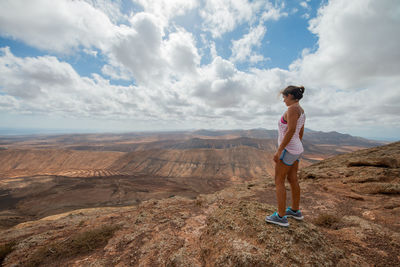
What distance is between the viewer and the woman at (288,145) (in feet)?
9.32

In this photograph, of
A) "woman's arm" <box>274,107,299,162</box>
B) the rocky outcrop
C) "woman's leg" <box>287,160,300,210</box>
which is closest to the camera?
the rocky outcrop

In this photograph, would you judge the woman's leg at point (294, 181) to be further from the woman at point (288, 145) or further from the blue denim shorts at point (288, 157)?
the blue denim shorts at point (288, 157)

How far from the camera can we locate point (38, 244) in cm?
436

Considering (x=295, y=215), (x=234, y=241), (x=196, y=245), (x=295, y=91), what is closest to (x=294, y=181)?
(x=295, y=215)

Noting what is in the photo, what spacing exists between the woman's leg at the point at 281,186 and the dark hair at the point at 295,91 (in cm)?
136

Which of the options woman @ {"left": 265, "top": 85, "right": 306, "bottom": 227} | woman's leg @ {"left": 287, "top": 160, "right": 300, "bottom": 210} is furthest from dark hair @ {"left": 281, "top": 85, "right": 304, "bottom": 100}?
woman's leg @ {"left": 287, "top": 160, "right": 300, "bottom": 210}

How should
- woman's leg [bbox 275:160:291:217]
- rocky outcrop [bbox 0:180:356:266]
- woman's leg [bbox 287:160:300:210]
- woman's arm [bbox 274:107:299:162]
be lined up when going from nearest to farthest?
rocky outcrop [bbox 0:180:356:266] < woman's arm [bbox 274:107:299:162] < woman's leg [bbox 275:160:291:217] < woman's leg [bbox 287:160:300:210]

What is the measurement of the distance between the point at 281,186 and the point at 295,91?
1.92m

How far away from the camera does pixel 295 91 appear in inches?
119

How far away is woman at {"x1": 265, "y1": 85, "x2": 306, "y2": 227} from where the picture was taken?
2840 millimetres

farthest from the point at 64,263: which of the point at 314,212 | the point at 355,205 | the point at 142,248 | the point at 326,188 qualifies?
the point at 326,188

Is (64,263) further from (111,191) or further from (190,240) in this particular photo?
(111,191)

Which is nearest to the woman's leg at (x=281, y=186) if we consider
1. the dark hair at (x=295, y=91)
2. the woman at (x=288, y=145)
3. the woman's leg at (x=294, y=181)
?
the woman at (x=288, y=145)

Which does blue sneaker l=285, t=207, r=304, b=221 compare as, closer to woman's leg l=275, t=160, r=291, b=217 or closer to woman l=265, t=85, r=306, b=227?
woman l=265, t=85, r=306, b=227
